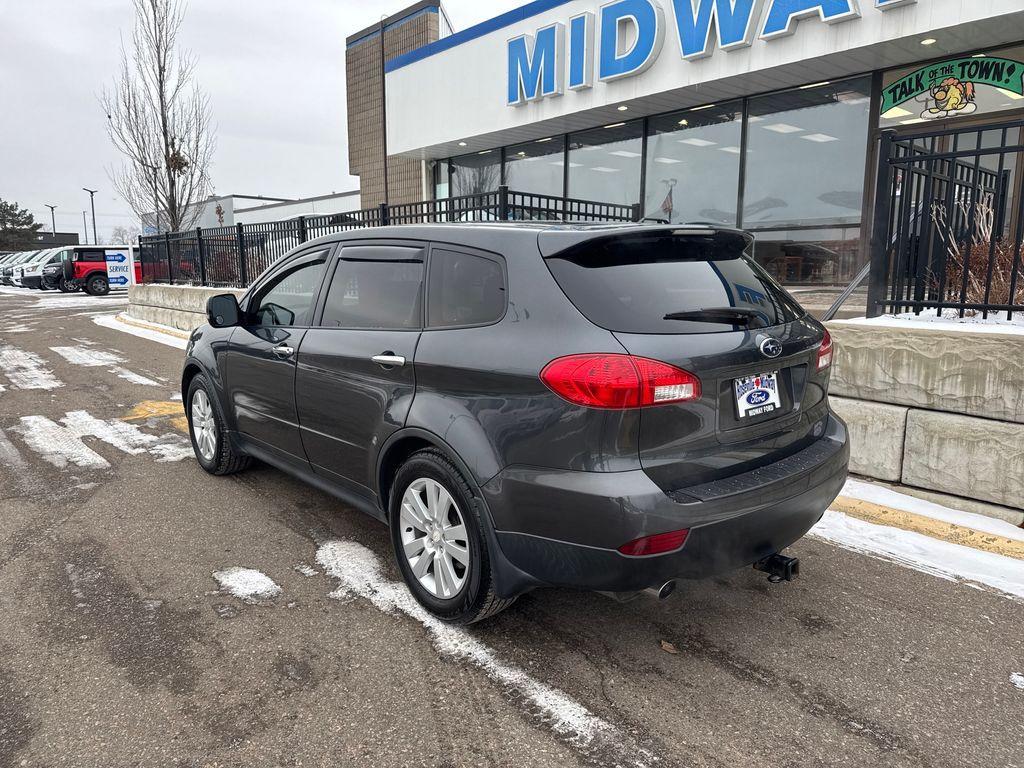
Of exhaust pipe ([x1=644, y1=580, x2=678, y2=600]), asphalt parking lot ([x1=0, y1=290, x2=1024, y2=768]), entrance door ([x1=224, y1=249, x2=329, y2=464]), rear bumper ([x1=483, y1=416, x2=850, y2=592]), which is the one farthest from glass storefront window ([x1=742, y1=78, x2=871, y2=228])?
exhaust pipe ([x1=644, y1=580, x2=678, y2=600])

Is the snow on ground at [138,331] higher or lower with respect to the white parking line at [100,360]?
higher

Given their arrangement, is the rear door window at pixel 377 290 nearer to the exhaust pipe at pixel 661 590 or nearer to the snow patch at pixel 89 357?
the exhaust pipe at pixel 661 590

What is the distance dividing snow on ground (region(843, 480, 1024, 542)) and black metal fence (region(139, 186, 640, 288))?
4.63 metres

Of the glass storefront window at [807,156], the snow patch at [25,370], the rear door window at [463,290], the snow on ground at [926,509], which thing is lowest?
the snow on ground at [926,509]

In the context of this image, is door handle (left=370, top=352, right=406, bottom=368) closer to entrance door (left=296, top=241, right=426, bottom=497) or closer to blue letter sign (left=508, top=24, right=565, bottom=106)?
entrance door (left=296, top=241, right=426, bottom=497)

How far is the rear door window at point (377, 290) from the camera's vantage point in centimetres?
318

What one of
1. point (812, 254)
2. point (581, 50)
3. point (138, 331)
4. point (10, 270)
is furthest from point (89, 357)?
point (10, 270)

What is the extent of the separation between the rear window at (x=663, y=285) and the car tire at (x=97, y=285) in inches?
1251

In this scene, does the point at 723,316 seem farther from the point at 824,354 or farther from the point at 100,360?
the point at 100,360

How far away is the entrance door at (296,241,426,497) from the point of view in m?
3.10

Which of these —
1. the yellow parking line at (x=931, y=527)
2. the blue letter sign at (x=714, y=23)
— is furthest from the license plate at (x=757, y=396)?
the blue letter sign at (x=714, y=23)

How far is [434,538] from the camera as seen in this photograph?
2.98 meters

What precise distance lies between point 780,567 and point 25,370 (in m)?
10.6

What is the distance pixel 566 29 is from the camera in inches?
461
